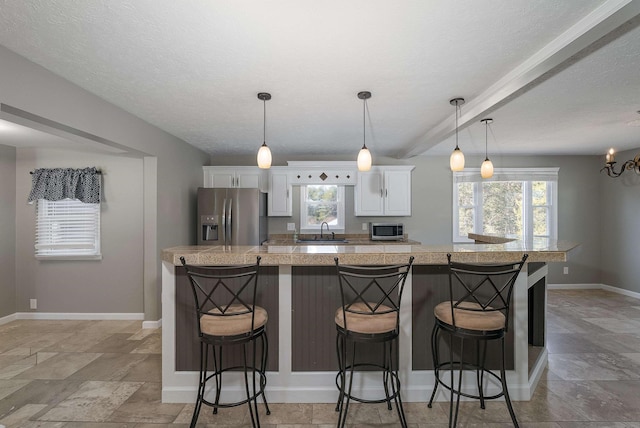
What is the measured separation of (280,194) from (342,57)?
10.5 feet

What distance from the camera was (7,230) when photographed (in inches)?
158

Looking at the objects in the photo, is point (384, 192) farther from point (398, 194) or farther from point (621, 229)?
point (621, 229)

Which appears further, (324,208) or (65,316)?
(324,208)

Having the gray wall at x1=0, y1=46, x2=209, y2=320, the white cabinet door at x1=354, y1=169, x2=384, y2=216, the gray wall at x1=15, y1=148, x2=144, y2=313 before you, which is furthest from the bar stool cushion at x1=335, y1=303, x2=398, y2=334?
the gray wall at x1=15, y1=148, x2=144, y2=313

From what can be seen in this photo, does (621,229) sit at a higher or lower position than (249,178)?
lower

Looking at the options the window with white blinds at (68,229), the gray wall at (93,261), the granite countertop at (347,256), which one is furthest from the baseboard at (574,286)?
the window with white blinds at (68,229)

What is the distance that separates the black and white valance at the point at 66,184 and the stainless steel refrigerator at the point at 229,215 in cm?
131

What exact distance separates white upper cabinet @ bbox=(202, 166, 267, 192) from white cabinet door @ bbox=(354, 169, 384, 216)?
1.59 meters

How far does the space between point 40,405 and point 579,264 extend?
745cm

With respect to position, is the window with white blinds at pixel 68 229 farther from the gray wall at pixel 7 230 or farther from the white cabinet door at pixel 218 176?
the white cabinet door at pixel 218 176

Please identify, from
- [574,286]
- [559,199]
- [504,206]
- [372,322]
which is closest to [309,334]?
[372,322]

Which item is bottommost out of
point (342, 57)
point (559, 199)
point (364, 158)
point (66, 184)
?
point (559, 199)

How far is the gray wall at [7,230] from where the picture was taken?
396 cm

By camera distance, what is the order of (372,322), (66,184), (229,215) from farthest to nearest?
(229,215)
(66,184)
(372,322)
